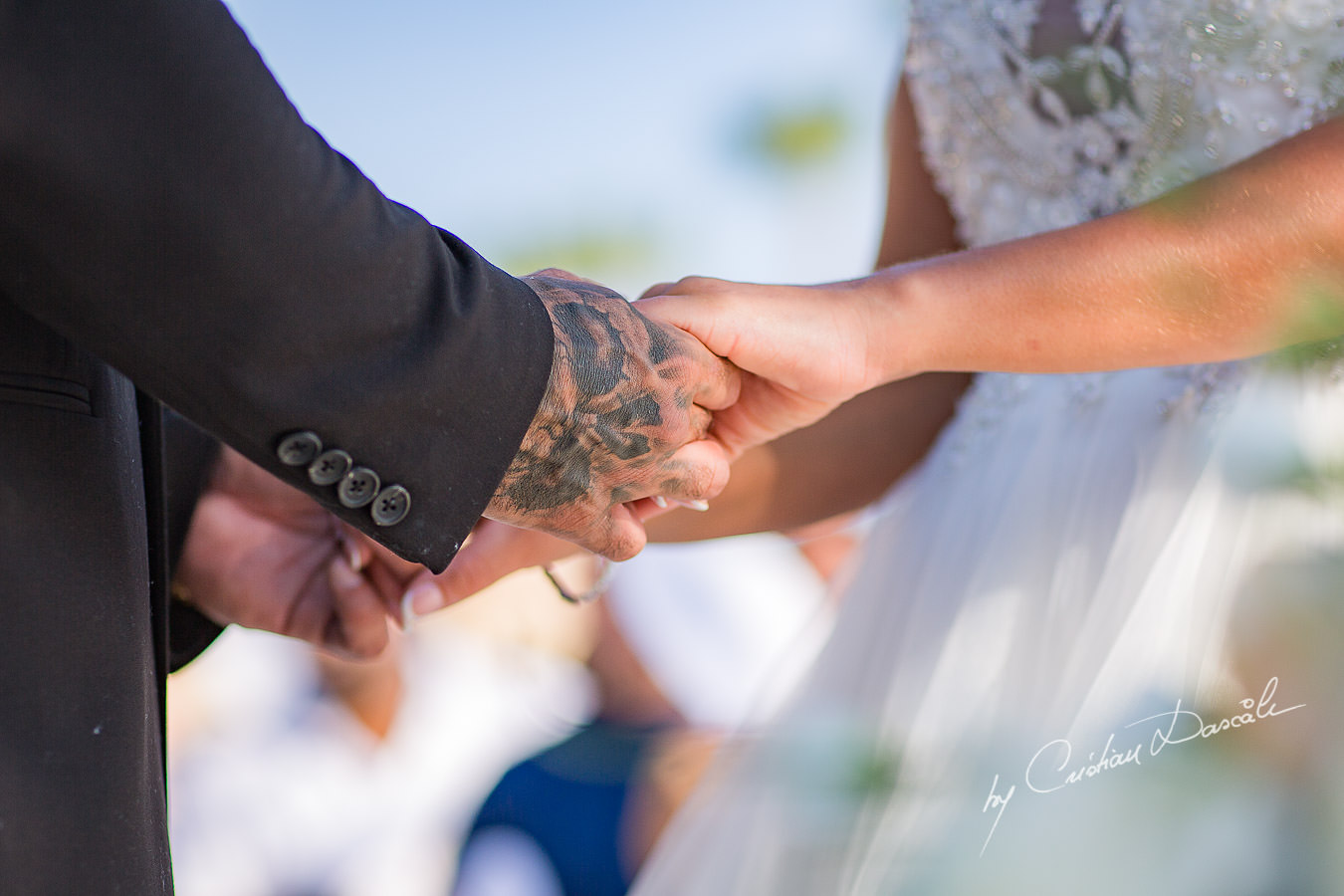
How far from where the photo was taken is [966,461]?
1119 mm

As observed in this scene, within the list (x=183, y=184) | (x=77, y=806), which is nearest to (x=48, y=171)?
(x=183, y=184)

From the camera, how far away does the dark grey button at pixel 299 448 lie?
560mm

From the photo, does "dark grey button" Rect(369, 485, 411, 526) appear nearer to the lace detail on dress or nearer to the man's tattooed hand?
the man's tattooed hand

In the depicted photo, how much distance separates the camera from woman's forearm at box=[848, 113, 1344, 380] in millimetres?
698

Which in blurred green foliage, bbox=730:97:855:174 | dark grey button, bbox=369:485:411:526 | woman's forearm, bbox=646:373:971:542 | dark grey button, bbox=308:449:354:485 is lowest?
woman's forearm, bbox=646:373:971:542

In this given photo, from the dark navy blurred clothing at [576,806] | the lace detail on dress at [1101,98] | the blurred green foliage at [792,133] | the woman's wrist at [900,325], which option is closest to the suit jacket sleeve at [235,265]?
the woman's wrist at [900,325]

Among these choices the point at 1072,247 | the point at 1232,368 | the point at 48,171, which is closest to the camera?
the point at 48,171

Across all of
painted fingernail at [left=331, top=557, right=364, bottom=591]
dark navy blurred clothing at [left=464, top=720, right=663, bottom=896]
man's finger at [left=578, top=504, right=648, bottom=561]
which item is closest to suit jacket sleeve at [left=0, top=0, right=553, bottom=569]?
man's finger at [left=578, top=504, right=648, bottom=561]

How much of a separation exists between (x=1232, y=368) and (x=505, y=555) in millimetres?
682

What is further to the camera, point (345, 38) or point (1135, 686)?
point (345, 38)

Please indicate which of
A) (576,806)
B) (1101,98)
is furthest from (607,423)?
(576,806)

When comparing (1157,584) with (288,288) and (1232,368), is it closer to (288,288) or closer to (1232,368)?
(1232,368)

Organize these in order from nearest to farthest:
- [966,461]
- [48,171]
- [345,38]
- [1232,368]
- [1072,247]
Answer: [48,171]
[1072,247]
[1232,368]
[966,461]
[345,38]

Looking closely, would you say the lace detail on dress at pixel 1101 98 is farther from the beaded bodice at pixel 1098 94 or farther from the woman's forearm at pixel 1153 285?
the woman's forearm at pixel 1153 285
